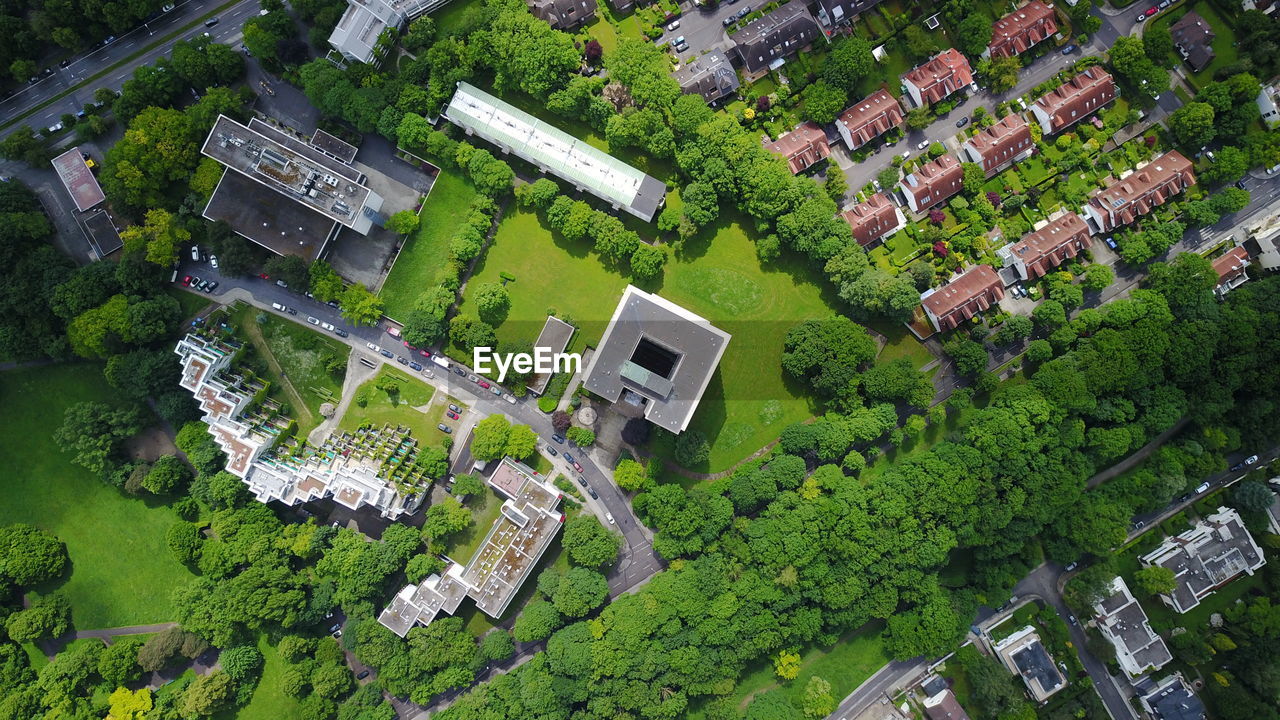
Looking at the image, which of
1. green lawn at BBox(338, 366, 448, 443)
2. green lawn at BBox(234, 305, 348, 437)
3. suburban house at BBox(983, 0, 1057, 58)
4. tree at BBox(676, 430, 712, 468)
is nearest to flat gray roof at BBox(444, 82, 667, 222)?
tree at BBox(676, 430, 712, 468)

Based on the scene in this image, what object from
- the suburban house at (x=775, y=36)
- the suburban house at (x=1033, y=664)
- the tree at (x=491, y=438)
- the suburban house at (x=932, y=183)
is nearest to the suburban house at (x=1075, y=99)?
the suburban house at (x=932, y=183)

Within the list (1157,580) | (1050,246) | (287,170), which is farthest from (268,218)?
(1157,580)

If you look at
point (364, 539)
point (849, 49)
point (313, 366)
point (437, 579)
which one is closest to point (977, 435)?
point (849, 49)

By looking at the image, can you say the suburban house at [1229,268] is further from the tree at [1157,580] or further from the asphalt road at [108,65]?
the asphalt road at [108,65]

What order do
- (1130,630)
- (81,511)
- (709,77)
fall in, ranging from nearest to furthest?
(709,77)
(1130,630)
(81,511)

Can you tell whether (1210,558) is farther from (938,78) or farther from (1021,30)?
(1021,30)
